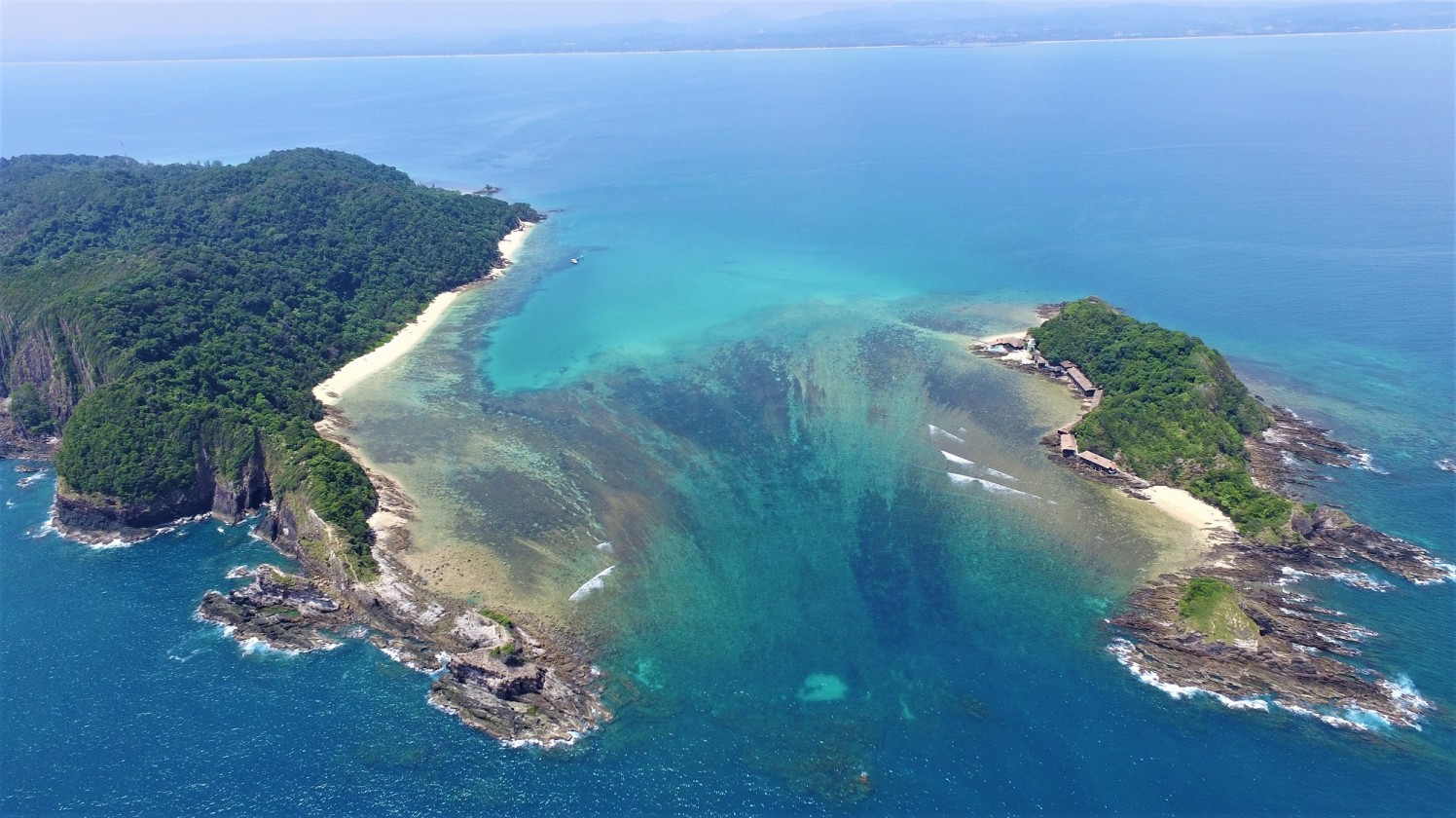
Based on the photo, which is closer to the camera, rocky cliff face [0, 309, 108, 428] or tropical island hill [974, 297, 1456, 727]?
tropical island hill [974, 297, 1456, 727]

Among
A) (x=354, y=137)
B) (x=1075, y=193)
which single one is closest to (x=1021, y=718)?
(x=1075, y=193)

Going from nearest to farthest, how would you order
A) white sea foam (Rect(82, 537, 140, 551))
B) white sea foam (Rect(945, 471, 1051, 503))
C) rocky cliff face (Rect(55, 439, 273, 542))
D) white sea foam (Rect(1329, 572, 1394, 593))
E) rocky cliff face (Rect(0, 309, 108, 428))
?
1. white sea foam (Rect(1329, 572, 1394, 593))
2. white sea foam (Rect(82, 537, 140, 551))
3. rocky cliff face (Rect(55, 439, 273, 542))
4. white sea foam (Rect(945, 471, 1051, 503))
5. rocky cliff face (Rect(0, 309, 108, 428))

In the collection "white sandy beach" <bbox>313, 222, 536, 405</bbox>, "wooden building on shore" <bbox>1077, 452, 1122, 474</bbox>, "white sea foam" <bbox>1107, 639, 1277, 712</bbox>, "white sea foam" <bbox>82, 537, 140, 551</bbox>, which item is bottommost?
"white sea foam" <bbox>1107, 639, 1277, 712</bbox>

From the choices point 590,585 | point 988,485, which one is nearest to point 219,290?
point 590,585

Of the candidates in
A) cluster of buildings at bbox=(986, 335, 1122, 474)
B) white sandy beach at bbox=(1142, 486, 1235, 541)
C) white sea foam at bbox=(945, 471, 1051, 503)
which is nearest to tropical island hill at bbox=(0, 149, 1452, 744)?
cluster of buildings at bbox=(986, 335, 1122, 474)

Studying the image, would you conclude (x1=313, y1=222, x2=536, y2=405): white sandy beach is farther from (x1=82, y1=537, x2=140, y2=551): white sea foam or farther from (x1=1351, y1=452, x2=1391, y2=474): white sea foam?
(x1=1351, y1=452, x2=1391, y2=474): white sea foam

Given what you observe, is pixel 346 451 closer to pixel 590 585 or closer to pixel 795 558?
pixel 590 585
